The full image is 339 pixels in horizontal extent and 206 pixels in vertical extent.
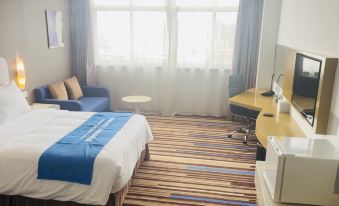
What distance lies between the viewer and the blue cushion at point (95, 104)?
488 cm

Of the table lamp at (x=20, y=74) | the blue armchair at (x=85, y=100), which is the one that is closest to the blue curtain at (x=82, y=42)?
the blue armchair at (x=85, y=100)

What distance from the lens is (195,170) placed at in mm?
3637

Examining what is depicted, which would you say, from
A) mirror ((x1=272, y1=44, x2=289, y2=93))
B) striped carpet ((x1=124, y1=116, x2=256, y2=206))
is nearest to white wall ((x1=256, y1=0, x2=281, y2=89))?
mirror ((x1=272, y1=44, x2=289, y2=93))

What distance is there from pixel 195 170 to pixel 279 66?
202 centimetres

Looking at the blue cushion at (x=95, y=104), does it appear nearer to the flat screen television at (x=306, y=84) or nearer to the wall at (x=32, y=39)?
the wall at (x=32, y=39)

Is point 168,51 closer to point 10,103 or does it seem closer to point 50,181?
point 10,103

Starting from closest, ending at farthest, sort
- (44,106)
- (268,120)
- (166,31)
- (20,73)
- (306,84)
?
(306,84)
(268,120)
(20,73)
(44,106)
(166,31)

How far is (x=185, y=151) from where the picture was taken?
13.8 ft

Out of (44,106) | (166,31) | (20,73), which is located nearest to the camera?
(20,73)

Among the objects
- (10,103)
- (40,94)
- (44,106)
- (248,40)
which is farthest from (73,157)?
(248,40)

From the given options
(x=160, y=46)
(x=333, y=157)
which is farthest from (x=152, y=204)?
(x=160, y=46)

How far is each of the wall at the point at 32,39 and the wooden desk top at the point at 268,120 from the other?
3080mm

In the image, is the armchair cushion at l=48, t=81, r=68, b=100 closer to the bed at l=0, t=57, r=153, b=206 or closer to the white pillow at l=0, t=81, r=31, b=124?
the white pillow at l=0, t=81, r=31, b=124

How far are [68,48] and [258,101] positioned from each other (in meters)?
3.78
